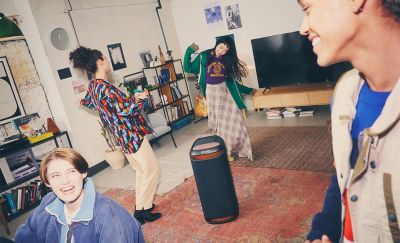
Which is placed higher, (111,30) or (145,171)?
(111,30)

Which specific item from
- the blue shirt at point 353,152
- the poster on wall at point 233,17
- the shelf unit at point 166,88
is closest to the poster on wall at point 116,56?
the shelf unit at point 166,88

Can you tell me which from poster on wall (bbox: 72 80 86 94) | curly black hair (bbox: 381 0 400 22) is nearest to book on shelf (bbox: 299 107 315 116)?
poster on wall (bbox: 72 80 86 94)

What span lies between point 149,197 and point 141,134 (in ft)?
2.13

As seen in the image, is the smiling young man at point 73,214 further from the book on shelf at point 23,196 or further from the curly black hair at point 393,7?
the book on shelf at point 23,196

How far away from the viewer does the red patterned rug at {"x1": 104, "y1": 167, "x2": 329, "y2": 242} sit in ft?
7.84

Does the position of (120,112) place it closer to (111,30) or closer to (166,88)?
(111,30)

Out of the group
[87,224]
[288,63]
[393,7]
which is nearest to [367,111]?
[393,7]

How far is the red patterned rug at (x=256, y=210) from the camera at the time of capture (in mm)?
2389

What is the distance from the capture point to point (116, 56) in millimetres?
5352

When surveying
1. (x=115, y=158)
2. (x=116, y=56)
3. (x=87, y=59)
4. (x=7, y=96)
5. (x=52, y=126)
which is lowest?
(x=115, y=158)

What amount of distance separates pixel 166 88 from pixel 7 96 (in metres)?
2.76

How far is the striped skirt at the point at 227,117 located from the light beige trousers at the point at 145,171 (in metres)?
1.20

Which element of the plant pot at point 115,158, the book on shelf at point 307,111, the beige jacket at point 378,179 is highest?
the beige jacket at point 378,179

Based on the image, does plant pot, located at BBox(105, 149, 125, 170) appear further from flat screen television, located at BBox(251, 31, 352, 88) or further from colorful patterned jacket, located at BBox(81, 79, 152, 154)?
flat screen television, located at BBox(251, 31, 352, 88)
